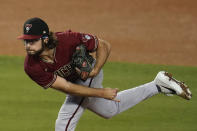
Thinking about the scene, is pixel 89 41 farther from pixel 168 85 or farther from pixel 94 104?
pixel 168 85

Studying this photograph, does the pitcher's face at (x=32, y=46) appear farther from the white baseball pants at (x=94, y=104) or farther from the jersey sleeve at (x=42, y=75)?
the white baseball pants at (x=94, y=104)

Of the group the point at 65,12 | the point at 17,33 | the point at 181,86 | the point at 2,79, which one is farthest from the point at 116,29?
the point at 181,86

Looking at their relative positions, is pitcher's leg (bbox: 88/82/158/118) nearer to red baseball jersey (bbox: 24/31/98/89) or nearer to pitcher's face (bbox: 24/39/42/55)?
red baseball jersey (bbox: 24/31/98/89)

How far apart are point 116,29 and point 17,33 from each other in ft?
7.10

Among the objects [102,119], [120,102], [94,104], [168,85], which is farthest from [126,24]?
[94,104]

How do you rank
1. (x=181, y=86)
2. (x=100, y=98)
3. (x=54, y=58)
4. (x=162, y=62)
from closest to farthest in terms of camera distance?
1. (x=54, y=58)
2. (x=100, y=98)
3. (x=181, y=86)
4. (x=162, y=62)

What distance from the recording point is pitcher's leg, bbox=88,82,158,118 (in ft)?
18.3

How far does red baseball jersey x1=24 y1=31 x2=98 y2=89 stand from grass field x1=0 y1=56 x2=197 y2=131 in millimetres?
1444

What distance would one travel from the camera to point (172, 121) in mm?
6770

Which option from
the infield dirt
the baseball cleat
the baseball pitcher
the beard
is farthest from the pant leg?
the infield dirt

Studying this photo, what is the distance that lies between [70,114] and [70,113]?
0.04ft

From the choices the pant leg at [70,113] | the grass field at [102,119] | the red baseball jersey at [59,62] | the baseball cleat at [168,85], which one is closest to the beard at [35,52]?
the red baseball jersey at [59,62]

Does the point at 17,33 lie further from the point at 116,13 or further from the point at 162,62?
the point at 162,62

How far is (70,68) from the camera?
526 centimetres
